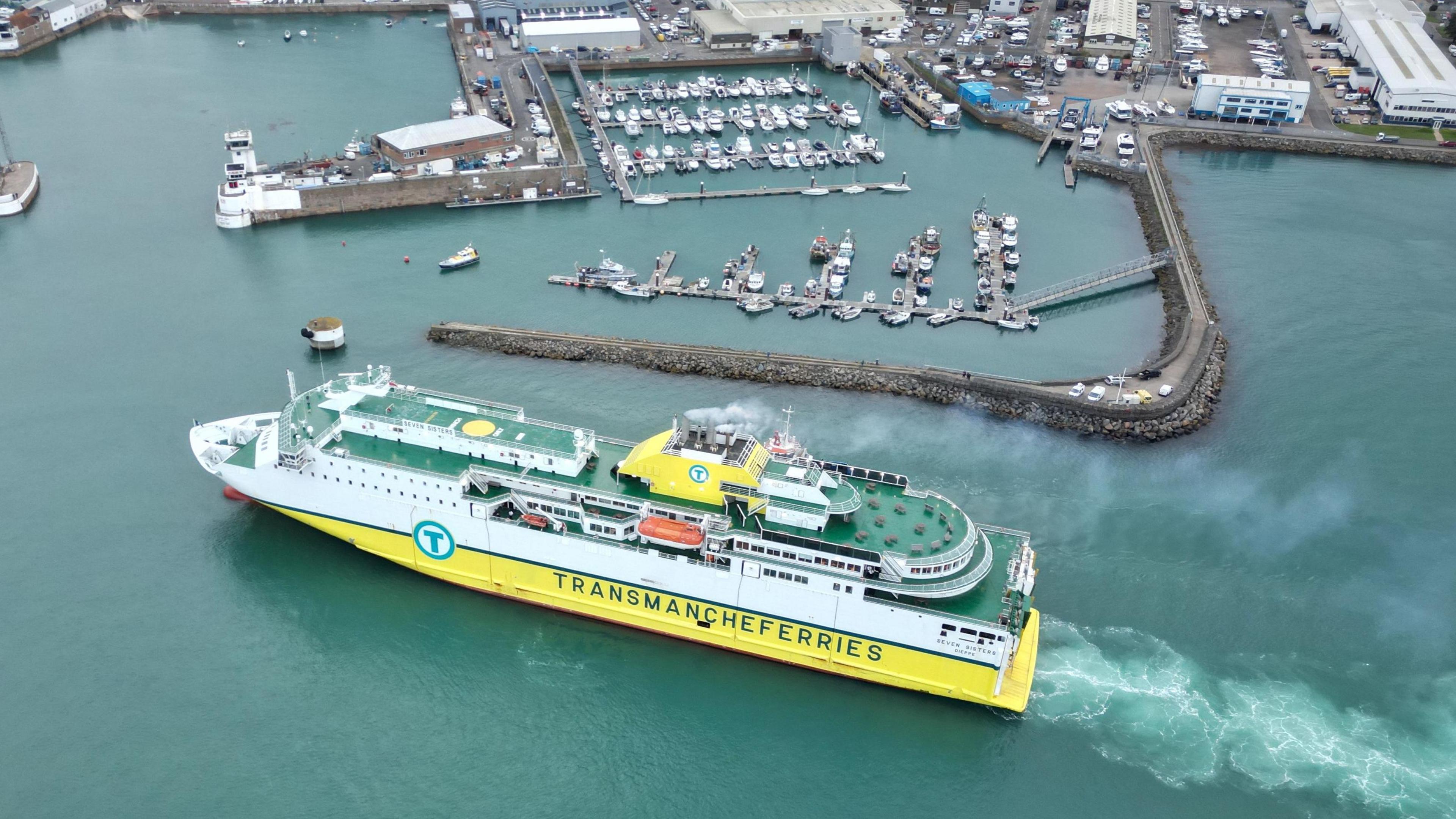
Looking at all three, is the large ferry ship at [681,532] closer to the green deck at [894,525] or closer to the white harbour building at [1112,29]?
the green deck at [894,525]

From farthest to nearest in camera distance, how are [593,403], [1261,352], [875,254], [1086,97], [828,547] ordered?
[1086,97] < [875,254] < [1261,352] < [593,403] < [828,547]

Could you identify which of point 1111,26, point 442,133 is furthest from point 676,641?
point 1111,26

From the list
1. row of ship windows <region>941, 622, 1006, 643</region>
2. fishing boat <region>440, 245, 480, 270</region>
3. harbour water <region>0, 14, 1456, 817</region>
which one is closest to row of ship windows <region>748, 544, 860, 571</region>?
row of ship windows <region>941, 622, 1006, 643</region>

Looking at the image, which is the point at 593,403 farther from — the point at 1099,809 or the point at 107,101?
the point at 107,101

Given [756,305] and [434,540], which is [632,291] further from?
[434,540]

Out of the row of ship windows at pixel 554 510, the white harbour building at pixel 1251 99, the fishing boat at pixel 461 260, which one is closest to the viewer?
the row of ship windows at pixel 554 510

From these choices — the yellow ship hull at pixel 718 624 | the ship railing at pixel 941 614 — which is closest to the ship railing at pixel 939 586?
the ship railing at pixel 941 614

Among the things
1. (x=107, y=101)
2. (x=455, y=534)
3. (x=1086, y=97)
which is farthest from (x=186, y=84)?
(x=1086, y=97)
